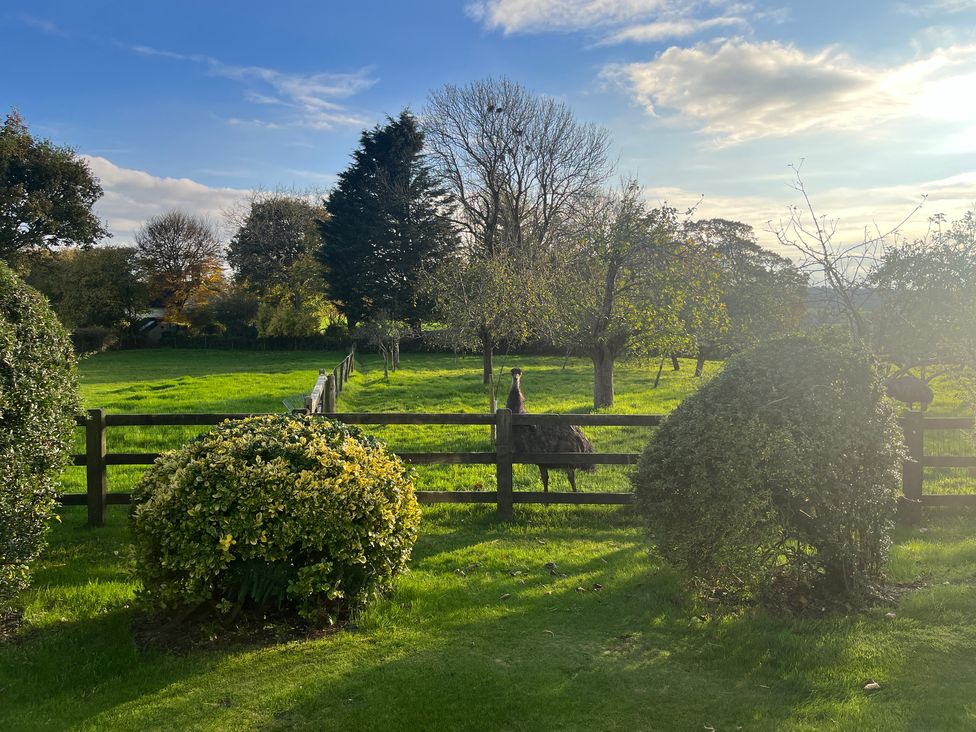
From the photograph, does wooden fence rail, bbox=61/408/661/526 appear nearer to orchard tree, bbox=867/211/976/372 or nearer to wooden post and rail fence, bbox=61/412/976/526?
wooden post and rail fence, bbox=61/412/976/526

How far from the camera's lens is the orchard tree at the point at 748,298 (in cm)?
1202

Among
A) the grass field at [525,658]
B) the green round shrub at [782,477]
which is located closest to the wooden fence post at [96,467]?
the grass field at [525,658]

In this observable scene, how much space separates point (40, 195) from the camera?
4188 centimetres

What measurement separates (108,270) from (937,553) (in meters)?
54.8

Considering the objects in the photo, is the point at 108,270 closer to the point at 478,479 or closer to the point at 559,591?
the point at 478,479

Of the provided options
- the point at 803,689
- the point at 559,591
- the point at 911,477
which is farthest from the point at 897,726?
the point at 911,477

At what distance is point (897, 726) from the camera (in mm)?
3848

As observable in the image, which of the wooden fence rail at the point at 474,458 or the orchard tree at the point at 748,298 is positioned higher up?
the orchard tree at the point at 748,298

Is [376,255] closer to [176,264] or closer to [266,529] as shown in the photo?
[176,264]

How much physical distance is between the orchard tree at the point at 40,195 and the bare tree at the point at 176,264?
32.9 feet

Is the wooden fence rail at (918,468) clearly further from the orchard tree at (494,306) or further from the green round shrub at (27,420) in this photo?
the orchard tree at (494,306)

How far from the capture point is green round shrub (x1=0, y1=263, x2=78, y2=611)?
17.5 feet

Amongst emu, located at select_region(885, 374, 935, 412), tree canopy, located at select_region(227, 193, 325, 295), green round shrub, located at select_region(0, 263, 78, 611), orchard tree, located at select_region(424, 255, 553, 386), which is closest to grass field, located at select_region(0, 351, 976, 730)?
green round shrub, located at select_region(0, 263, 78, 611)

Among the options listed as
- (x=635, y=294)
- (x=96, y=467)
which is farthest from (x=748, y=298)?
(x=96, y=467)
